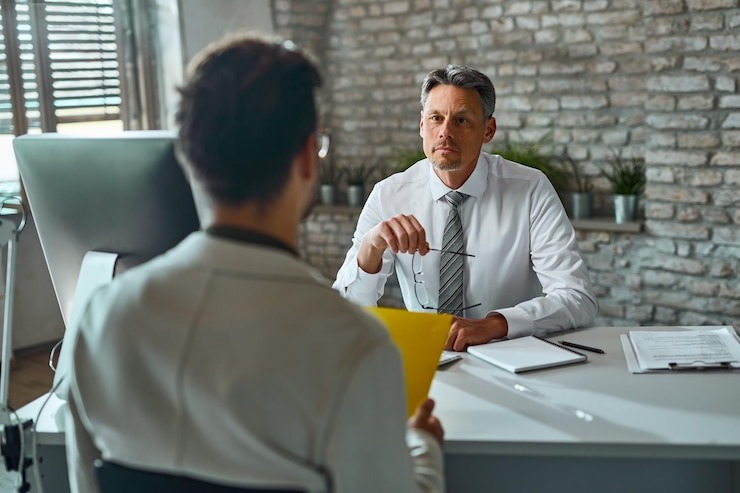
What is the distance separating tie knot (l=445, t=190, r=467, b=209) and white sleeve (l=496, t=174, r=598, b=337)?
22 centimetres

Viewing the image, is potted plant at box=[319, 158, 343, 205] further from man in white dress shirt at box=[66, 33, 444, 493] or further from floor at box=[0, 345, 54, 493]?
man in white dress shirt at box=[66, 33, 444, 493]

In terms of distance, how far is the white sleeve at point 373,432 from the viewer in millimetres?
954

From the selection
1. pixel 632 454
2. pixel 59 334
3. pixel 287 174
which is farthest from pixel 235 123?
pixel 59 334

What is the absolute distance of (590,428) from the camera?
60.7 inches

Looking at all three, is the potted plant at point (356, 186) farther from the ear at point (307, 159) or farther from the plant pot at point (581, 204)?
the ear at point (307, 159)

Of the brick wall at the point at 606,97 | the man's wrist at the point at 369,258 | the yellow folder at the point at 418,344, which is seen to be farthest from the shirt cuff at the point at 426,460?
the brick wall at the point at 606,97

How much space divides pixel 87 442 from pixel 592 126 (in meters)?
4.02

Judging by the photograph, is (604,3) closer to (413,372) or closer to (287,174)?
(413,372)

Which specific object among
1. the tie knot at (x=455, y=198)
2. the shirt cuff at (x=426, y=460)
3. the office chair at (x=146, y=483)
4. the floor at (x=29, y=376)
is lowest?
the floor at (x=29, y=376)

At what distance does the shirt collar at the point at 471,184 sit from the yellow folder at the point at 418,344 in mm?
953

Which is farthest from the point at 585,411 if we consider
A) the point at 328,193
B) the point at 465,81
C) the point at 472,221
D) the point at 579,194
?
the point at 328,193

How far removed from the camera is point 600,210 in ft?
15.8

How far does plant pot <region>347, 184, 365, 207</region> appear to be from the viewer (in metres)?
5.50

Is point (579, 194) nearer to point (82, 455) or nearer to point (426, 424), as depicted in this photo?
point (426, 424)
